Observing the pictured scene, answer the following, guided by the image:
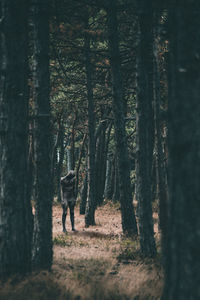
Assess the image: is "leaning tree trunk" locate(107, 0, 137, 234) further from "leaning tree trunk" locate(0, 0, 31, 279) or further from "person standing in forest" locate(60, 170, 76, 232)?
"leaning tree trunk" locate(0, 0, 31, 279)

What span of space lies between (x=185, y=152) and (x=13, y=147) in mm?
3714

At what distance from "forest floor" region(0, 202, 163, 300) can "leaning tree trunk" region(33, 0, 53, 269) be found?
462mm

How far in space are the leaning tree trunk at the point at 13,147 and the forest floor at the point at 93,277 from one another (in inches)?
19.5

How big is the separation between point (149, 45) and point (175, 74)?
5.39 m

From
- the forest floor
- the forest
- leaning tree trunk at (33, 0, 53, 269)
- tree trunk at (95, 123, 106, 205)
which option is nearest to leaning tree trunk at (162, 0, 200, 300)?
the forest

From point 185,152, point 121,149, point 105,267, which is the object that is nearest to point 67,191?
point 121,149

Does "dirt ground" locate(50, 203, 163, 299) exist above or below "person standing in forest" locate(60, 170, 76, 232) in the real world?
below

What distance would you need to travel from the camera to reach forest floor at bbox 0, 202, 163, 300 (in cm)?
614

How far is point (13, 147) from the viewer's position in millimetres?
7113

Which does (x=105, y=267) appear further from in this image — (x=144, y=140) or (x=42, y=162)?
(x=144, y=140)

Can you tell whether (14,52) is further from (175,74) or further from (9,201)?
(175,74)

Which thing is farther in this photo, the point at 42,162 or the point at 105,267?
the point at 105,267

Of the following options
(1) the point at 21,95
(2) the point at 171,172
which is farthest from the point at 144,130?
(2) the point at 171,172

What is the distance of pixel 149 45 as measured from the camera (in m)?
9.59
